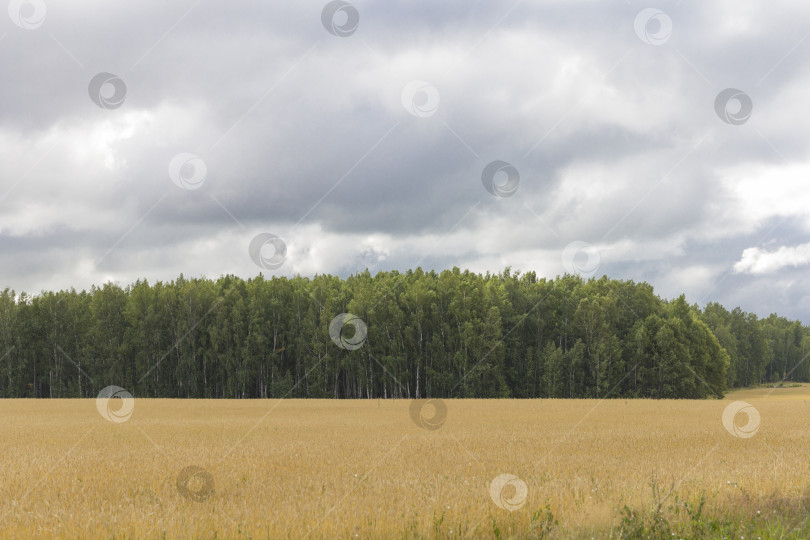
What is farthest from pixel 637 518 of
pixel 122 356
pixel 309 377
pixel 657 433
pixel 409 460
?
pixel 122 356

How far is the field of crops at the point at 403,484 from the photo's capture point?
10.7 m

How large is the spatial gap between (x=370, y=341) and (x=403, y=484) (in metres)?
79.0

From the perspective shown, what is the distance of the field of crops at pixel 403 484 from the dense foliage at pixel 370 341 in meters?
63.8

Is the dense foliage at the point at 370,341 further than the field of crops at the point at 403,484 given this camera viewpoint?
Yes

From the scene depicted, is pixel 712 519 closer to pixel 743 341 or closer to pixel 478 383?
pixel 478 383

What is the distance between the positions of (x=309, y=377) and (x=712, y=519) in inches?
3363

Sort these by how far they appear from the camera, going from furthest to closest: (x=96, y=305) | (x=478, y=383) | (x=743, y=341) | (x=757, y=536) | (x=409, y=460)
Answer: (x=743, y=341) → (x=96, y=305) → (x=478, y=383) → (x=409, y=460) → (x=757, y=536)

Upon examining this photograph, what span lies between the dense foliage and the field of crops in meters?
63.8

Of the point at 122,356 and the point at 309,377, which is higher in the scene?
the point at 122,356

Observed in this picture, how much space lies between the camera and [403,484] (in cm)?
1418

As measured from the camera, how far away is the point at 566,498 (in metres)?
12.6

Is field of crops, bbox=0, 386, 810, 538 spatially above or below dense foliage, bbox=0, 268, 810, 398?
below

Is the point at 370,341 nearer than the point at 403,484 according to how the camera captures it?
No

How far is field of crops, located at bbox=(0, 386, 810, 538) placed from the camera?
10.7 m
